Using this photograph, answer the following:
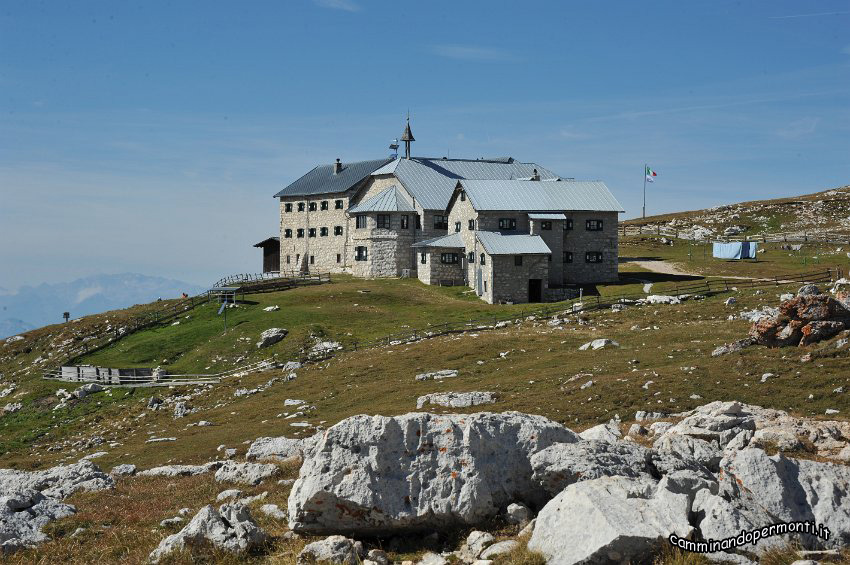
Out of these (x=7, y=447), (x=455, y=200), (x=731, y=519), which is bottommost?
(x=7, y=447)

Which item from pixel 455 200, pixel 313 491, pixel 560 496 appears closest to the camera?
pixel 560 496

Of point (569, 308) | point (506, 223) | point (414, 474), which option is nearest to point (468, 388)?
point (569, 308)

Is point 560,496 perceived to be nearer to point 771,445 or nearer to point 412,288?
point 771,445

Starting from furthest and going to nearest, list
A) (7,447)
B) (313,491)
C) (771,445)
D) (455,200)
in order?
(455,200)
(7,447)
(771,445)
(313,491)

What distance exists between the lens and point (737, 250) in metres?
97.1

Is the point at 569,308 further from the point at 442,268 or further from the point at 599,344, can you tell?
the point at 442,268

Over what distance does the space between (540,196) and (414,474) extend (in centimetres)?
7550

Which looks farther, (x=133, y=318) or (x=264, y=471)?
(x=133, y=318)

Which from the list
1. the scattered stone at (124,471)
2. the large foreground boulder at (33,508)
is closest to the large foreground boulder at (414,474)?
the large foreground boulder at (33,508)

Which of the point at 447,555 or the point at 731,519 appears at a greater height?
the point at 731,519

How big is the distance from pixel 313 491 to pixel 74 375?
58.5 m

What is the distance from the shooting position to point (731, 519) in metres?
12.2

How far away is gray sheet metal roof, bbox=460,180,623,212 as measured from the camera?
85.5 metres

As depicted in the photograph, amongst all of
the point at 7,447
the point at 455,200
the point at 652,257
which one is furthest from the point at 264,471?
the point at 652,257
